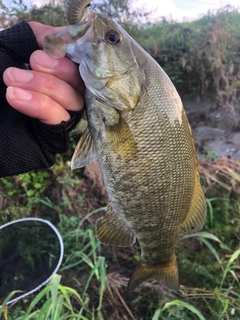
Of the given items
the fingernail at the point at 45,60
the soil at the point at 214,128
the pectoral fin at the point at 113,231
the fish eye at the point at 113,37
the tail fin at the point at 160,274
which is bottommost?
the soil at the point at 214,128

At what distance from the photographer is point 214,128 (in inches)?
181

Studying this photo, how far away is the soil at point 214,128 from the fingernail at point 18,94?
3092 mm

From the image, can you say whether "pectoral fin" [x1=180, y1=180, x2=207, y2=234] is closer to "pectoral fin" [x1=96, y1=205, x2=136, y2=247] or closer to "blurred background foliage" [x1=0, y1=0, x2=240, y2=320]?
"pectoral fin" [x1=96, y1=205, x2=136, y2=247]

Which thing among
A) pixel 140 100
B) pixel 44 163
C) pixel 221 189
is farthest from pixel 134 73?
pixel 221 189

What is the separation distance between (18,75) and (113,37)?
1.04ft

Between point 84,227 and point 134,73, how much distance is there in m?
2.30

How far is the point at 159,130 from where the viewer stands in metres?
1.15

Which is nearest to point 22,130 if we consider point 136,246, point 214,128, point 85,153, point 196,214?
point 85,153

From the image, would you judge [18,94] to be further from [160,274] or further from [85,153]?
[160,274]

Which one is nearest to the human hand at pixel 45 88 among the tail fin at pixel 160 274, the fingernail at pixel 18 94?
the fingernail at pixel 18 94

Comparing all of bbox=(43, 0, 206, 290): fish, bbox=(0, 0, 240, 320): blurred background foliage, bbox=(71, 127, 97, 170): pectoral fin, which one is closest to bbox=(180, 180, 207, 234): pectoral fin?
bbox=(43, 0, 206, 290): fish

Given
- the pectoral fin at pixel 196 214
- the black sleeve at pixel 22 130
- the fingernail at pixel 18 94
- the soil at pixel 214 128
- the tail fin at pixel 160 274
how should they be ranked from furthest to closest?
the soil at pixel 214 128
the tail fin at pixel 160 274
the pectoral fin at pixel 196 214
the black sleeve at pixel 22 130
the fingernail at pixel 18 94

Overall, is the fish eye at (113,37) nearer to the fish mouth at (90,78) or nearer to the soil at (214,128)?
the fish mouth at (90,78)

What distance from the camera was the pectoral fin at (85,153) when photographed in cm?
→ 119
